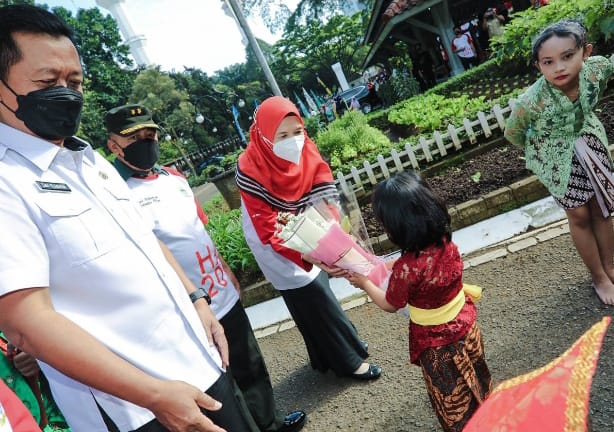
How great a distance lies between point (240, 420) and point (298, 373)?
177 centimetres

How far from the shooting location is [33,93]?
117cm

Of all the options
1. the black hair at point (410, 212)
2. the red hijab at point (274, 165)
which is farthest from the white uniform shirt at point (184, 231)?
the black hair at point (410, 212)

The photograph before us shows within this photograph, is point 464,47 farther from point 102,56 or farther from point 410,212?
point 102,56

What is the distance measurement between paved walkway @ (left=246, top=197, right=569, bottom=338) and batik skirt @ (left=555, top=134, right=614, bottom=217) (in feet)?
3.07

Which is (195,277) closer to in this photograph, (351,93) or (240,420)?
(240,420)

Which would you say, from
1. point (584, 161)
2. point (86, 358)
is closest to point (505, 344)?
point (584, 161)

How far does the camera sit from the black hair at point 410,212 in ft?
4.99

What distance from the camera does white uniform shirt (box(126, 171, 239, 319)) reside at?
2061mm

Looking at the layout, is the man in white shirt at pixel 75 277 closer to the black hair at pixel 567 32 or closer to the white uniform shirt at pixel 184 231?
the white uniform shirt at pixel 184 231

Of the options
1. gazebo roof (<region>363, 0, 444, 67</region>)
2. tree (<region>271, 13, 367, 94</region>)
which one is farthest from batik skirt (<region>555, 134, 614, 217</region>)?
tree (<region>271, 13, 367, 94</region>)

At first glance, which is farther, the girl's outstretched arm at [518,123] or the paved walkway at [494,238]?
the paved walkway at [494,238]

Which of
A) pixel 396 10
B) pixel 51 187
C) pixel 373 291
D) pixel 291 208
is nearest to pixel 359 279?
pixel 373 291

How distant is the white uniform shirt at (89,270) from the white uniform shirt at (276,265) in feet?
3.57

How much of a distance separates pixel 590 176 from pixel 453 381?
1563 millimetres
